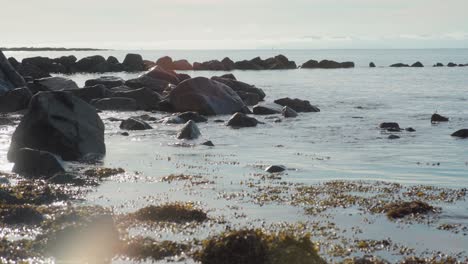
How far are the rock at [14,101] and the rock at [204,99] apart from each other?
372 inches

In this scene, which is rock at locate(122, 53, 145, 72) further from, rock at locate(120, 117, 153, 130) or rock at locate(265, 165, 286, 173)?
rock at locate(265, 165, 286, 173)

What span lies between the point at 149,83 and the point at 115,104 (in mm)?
10473

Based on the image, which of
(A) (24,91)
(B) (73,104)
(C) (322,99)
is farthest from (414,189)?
(C) (322,99)

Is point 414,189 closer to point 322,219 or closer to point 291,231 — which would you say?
point 322,219

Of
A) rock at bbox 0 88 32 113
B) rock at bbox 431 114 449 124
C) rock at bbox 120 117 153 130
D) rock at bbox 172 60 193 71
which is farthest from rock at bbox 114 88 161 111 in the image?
rock at bbox 172 60 193 71

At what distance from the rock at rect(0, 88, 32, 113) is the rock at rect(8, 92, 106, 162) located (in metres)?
18.1

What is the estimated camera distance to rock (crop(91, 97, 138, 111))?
40781mm

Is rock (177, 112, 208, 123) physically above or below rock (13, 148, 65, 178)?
below

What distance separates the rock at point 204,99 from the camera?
3838 centimetres

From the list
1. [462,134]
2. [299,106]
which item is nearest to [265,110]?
[299,106]

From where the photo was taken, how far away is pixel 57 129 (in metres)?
20.6

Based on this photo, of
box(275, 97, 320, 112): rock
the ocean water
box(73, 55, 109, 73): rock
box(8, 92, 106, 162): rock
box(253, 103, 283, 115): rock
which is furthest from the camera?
box(73, 55, 109, 73): rock

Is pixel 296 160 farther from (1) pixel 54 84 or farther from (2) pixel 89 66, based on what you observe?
(2) pixel 89 66

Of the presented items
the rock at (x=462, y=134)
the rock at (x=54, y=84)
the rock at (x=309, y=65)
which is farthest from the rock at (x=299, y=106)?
the rock at (x=309, y=65)
